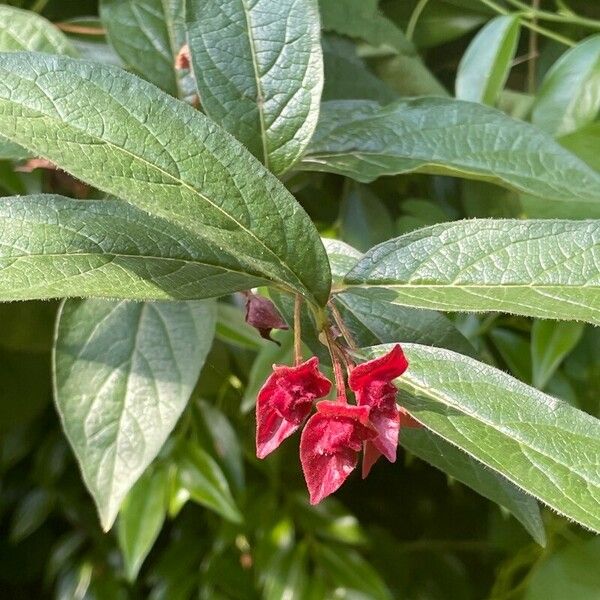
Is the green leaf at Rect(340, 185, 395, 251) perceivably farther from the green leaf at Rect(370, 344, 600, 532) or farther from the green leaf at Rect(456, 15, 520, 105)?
the green leaf at Rect(370, 344, 600, 532)

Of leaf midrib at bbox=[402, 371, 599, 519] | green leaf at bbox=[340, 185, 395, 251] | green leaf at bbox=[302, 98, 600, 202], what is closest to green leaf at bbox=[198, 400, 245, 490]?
green leaf at bbox=[340, 185, 395, 251]

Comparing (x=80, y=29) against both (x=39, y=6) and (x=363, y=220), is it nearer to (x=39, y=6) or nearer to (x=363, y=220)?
(x=39, y=6)

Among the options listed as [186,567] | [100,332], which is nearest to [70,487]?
[186,567]

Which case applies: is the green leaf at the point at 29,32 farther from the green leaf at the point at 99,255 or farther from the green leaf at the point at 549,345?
the green leaf at the point at 549,345

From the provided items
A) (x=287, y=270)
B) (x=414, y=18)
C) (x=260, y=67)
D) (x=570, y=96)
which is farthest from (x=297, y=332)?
(x=414, y=18)

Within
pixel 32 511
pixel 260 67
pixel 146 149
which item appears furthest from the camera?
pixel 32 511

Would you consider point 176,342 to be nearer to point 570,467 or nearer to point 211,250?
point 211,250

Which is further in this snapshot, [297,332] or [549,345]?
[549,345]
